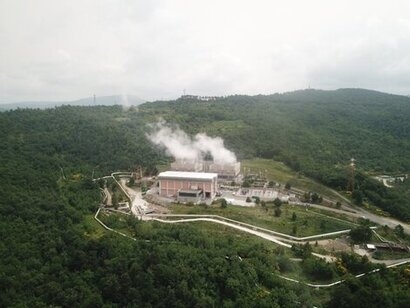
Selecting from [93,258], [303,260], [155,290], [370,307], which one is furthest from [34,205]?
[370,307]

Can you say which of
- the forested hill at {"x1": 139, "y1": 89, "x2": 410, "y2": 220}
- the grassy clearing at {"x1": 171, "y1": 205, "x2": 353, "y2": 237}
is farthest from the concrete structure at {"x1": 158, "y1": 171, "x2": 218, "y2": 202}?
the forested hill at {"x1": 139, "y1": 89, "x2": 410, "y2": 220}

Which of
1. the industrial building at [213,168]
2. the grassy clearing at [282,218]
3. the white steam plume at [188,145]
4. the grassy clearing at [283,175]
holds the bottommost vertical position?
the grassy clearing at [282,218]

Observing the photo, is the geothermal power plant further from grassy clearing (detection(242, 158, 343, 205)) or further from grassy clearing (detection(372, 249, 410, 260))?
grassy clearing (detection(372, 249, 410, 260))

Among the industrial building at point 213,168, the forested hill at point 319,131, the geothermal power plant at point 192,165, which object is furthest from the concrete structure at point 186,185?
the forested hill at point 319,131

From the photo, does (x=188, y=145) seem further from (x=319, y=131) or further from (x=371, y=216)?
(x=371, y=216)

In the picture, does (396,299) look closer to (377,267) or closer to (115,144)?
(377,267)

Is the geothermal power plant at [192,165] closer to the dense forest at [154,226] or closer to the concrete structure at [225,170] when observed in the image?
the concrete structure at [225,170]
